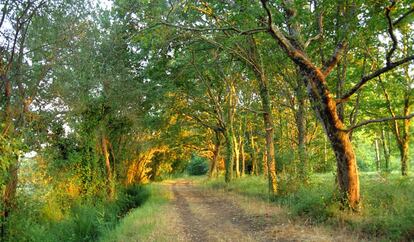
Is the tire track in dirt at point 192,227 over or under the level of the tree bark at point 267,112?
under

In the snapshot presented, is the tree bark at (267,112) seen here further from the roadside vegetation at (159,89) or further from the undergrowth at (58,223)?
the undergrowth at (58,223)

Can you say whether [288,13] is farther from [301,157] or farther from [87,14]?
[87,14]

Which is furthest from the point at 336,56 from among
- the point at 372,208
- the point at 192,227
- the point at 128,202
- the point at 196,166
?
the point at 196,166

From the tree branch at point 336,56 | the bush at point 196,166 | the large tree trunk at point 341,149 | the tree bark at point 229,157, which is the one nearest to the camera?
the large tree trunk at point 341,149

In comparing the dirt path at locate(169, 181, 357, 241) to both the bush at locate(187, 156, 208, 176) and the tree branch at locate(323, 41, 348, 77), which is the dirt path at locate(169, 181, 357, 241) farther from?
the bush at locate(187, 156, 208, 176)

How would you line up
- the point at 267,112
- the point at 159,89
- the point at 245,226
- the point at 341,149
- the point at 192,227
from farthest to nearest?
the point at 159,89 → the point at 267,112 → the point at 192,227 → the point at 245,226 → the point at 341,149

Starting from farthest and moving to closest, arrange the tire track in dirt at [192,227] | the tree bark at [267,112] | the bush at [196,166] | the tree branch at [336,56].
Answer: the bush at [196,166], the tree bark at [267,112], the tree branch at [336,56], the tire track in dirt at [192,227]

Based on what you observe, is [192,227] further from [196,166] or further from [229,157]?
[196,166]

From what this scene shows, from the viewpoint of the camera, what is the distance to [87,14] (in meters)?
13.4

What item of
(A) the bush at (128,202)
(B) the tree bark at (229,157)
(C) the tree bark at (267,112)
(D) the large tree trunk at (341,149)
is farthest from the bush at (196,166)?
(D) the large tree trunk at (341,149)

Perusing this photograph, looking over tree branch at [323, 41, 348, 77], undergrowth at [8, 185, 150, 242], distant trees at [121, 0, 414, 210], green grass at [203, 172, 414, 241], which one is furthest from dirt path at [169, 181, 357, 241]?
tree branch at [323, 41, 348, 77]

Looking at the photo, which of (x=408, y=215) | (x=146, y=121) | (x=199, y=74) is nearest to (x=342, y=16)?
(x=408, y=215)

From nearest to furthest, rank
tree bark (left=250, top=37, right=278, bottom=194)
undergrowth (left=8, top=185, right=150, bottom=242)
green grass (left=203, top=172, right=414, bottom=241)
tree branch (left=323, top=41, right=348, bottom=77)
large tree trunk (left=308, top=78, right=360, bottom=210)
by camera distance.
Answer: green grass (left=203, top=172, right=414, bottom=241)
large tree trunk (left=308, top=78, right=360, bottom=210)
tree branch (left=323, top=41, right=348, bottom=77)
undergrowth (left=8, top=185, right=150, bottom=242)
tree bark (left=250, top=37, right=278, bottom=194)

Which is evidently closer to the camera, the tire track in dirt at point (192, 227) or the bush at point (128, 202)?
the tire track in dirt at point (192, 227)
